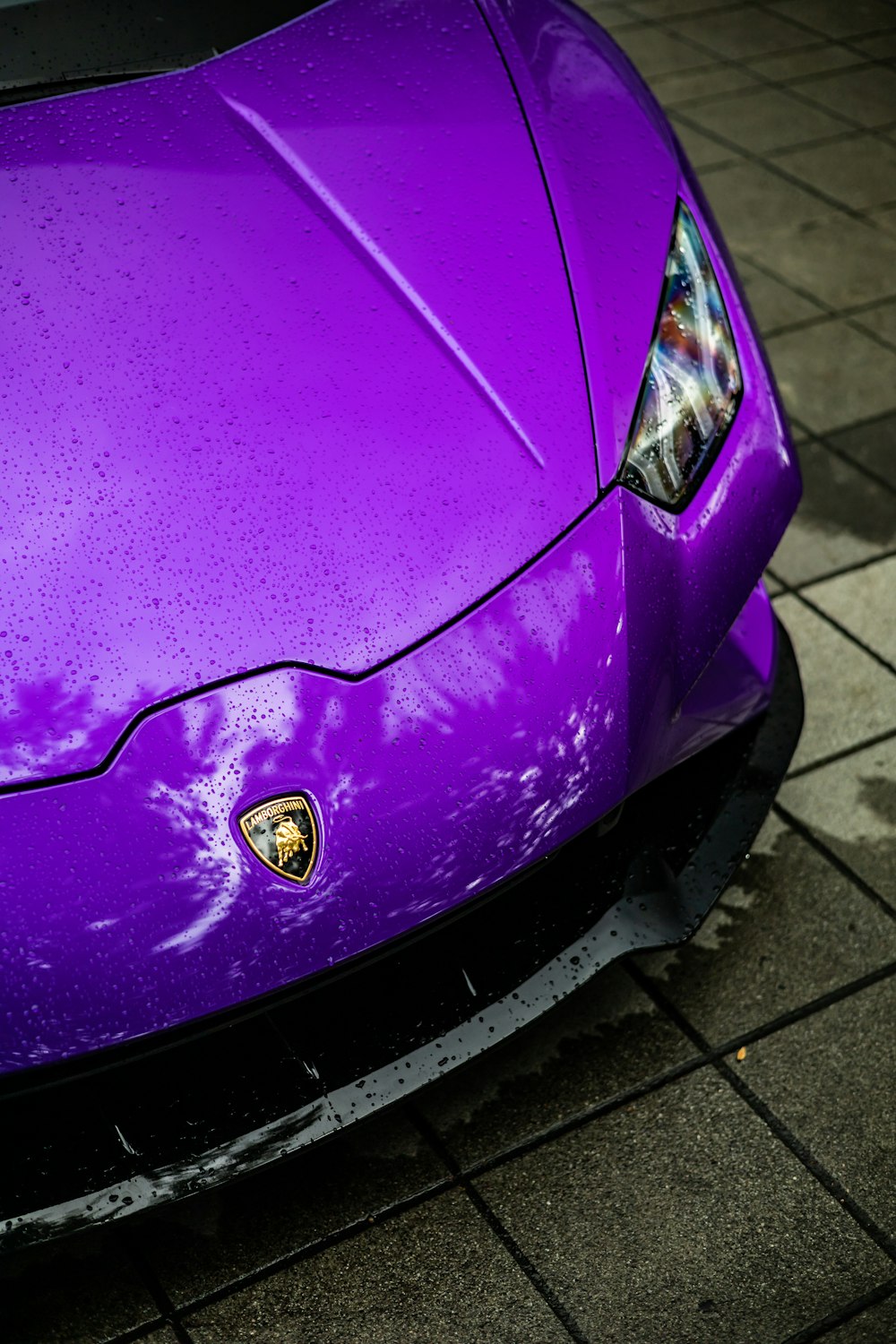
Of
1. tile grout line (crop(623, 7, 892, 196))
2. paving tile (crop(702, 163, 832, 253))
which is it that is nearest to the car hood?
paving tile (crop(702, 163, 832, 253))

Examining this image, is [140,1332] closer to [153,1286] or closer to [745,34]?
[153,1286]

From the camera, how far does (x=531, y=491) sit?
5.10ft

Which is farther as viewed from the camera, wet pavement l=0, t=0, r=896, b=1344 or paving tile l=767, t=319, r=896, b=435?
paving tile l=767, t=319, r=896, b=435

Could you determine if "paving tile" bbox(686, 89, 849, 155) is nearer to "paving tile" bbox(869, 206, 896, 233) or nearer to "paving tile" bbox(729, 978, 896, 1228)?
"paving tile" bbox(869, 206, 896, 233)

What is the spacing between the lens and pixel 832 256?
388 centimetres

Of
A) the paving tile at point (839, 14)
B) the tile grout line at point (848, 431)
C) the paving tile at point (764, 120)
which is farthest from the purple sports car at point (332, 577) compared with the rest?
the paving tile at point (839, 14)

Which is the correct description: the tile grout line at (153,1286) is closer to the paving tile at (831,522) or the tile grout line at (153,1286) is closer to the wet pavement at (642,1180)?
the wet pavement at (642,1180)

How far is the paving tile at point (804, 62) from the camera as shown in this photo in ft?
16.3

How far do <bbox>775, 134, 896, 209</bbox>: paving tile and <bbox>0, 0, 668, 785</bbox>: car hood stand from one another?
2.65m

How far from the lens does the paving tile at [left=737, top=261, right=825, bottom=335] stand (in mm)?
3594

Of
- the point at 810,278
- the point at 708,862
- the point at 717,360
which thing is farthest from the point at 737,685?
the point at 810,278

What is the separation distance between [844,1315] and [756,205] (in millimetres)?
3303

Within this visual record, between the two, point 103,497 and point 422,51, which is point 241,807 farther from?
point 422,51

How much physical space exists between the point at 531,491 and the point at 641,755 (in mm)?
316
